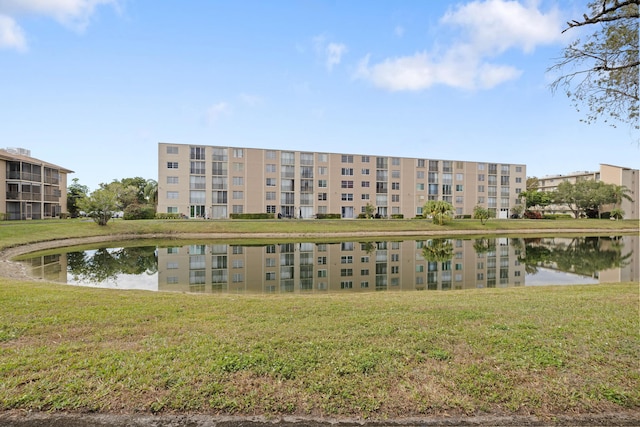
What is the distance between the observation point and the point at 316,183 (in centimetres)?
7462

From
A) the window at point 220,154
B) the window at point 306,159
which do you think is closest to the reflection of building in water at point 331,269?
the window at point 220,154

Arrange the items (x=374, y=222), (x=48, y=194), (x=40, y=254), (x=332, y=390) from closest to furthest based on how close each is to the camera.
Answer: (x=332, y=390) → (x=40, y=254) → (x=374, y=222) → (x=48, y=194)

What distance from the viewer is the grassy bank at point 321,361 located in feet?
14.5

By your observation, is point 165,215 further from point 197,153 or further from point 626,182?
point 626,182

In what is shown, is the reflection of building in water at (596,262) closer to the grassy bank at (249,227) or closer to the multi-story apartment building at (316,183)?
the grassy bank at (249,227)

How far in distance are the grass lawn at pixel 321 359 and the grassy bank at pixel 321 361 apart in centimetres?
2

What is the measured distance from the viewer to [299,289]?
680 inches

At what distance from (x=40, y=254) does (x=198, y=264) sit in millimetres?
15228

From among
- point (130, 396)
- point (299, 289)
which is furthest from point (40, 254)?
point (130, 396)

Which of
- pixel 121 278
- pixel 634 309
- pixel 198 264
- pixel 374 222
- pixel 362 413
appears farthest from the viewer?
pixel 374 222

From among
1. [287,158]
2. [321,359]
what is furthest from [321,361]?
[287,158]

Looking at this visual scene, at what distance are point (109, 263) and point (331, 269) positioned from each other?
1572 centimetres

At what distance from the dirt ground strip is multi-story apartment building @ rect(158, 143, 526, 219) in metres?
66.0

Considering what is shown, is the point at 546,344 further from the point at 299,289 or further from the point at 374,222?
the point at 374,222
